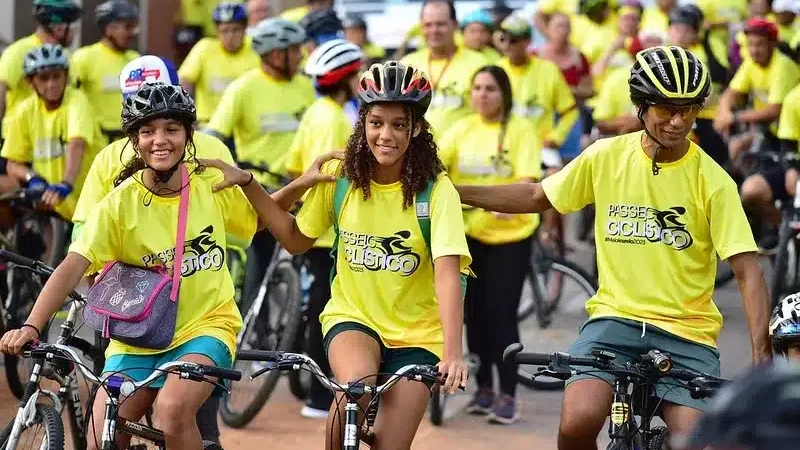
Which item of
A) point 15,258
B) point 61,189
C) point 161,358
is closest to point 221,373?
point 161,358

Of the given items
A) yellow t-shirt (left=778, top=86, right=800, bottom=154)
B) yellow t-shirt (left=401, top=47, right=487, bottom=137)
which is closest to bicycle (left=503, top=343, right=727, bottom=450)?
yellow t-shirt (left=401, top=47, right=487, bottom=137)

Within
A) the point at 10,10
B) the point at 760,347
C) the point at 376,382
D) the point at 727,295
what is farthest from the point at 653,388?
the point at 10,10

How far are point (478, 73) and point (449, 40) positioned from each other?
2356 millimetres

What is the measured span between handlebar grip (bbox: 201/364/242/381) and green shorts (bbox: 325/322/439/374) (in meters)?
0.63

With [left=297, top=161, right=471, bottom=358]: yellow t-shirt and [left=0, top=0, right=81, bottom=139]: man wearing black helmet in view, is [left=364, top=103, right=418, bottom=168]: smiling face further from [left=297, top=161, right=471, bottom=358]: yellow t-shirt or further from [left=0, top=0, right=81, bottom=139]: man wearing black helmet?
[left=0, top=0, right=81, bottom=139]: man wearing black helmet

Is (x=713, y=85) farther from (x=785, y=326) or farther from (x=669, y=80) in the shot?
(x=785, y=326)

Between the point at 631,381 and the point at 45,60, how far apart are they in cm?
562

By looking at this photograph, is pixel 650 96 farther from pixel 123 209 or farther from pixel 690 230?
pixel 123 209

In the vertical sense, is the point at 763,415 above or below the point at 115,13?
below

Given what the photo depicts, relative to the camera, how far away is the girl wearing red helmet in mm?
5793

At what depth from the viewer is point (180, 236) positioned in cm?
584

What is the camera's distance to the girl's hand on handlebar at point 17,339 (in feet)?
18.0

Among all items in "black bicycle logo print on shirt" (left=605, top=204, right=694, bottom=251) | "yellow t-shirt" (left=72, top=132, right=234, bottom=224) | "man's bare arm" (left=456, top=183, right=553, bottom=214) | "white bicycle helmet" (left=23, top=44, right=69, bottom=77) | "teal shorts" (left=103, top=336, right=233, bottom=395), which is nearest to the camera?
"teal shorts" (left=103, top=336, right=233, bottom=395)

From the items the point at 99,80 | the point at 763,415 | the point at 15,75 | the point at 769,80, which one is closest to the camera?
the point at 763,415
